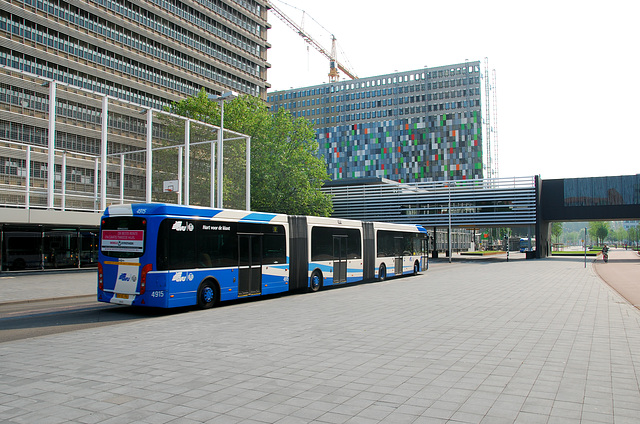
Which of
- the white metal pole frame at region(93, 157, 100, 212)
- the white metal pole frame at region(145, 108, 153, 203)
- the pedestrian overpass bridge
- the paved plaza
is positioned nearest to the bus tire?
the paved plaza

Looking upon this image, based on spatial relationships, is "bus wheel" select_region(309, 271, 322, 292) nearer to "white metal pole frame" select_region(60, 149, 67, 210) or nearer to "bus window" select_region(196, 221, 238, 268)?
"bus window" select_region(196, 221, 238, 268)

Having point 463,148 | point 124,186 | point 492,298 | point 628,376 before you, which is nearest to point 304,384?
point 628,376

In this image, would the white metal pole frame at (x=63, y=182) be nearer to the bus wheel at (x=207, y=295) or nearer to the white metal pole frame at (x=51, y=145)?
the white metal pole frame at (x=51, y=145)

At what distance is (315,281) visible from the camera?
1978 centimetres

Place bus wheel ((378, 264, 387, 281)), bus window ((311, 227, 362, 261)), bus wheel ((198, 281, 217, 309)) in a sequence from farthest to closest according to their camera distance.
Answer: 1. bus wheel ((378, 264, 387, 281))
2. bus window ((311, 227, 362, 261))
3. bus wheel ((198, 281, 217, 309))

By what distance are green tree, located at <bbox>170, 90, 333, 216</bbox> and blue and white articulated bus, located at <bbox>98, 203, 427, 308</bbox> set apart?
82.1ft

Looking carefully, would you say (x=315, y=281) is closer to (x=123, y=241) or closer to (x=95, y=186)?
(x=123, y=241)

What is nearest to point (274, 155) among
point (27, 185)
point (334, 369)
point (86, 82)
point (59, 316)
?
point (86, 82)

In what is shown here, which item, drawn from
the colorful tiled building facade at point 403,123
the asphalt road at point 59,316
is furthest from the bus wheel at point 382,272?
the colorful tiled building facade at point 403,123

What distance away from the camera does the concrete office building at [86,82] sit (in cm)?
2533

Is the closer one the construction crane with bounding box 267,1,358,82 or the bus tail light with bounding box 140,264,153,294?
the bus tail light with bounding box 140,264,153,294

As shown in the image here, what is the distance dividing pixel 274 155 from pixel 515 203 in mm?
28106

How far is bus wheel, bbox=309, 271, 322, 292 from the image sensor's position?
64.3 feet

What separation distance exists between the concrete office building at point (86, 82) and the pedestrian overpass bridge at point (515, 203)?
29523 mm
